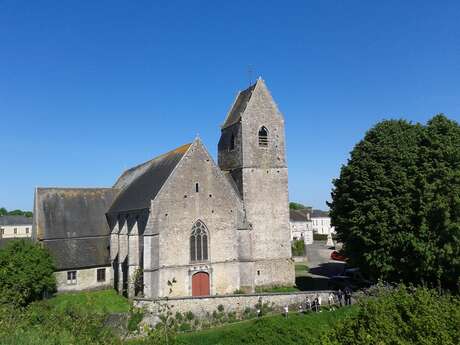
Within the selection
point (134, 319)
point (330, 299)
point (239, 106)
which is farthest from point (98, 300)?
point (239, 106)

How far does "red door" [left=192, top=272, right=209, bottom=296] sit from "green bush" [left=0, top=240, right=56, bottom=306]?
8.94 m

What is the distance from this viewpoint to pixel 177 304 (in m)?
21.3

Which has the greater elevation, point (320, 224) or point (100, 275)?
point (320, 224)

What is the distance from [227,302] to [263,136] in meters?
13.3

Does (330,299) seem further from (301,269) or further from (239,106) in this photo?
(301,269)

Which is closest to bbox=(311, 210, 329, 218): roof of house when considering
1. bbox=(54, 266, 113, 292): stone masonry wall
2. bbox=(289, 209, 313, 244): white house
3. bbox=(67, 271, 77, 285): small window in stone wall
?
bbox=(289, 209, 313, 244): white house

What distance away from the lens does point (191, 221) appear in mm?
25844

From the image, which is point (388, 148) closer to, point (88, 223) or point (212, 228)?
point (212, 228)

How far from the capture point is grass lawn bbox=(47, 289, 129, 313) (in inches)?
924

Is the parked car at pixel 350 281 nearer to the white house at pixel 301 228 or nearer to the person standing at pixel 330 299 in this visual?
the person standing at pixel 330 299

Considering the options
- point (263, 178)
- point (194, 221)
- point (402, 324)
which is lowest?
point (402, 324)

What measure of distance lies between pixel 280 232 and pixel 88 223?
49.5ft

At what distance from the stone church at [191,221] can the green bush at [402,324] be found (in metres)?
15.7

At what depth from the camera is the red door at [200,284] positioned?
25578mm
